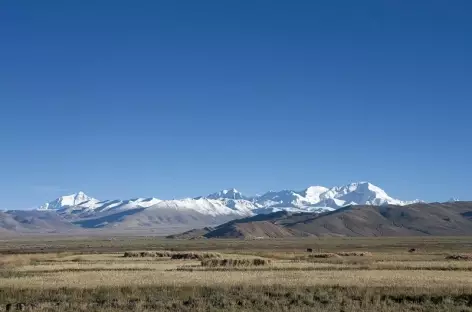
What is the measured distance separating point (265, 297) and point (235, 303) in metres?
2.08

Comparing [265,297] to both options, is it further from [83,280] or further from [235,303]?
[83,280]

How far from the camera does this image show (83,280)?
40719 mm

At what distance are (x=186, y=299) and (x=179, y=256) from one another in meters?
47.2

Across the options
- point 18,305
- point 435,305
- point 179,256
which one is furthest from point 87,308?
point 179,256

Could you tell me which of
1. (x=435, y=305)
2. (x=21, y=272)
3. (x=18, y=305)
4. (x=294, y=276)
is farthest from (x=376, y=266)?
(x=18, y=305)

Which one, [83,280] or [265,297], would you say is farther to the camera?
[83,280]

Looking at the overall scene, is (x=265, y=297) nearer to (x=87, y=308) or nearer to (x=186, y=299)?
(x=186, y=299)

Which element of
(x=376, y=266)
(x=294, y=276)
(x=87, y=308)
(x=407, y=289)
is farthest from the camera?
(x=376, y=266)

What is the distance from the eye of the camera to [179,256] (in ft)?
256

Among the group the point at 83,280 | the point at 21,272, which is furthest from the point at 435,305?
the point at 21,272

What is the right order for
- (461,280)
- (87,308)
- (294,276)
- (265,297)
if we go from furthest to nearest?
(294,276)
(461,280)
(265,297)
(87,308)

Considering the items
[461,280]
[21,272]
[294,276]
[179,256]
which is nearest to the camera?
[461,280]

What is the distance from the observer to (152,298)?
104 feet

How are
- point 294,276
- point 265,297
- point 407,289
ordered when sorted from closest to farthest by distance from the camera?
point 265,297 < point 407,289 < point 294,276
